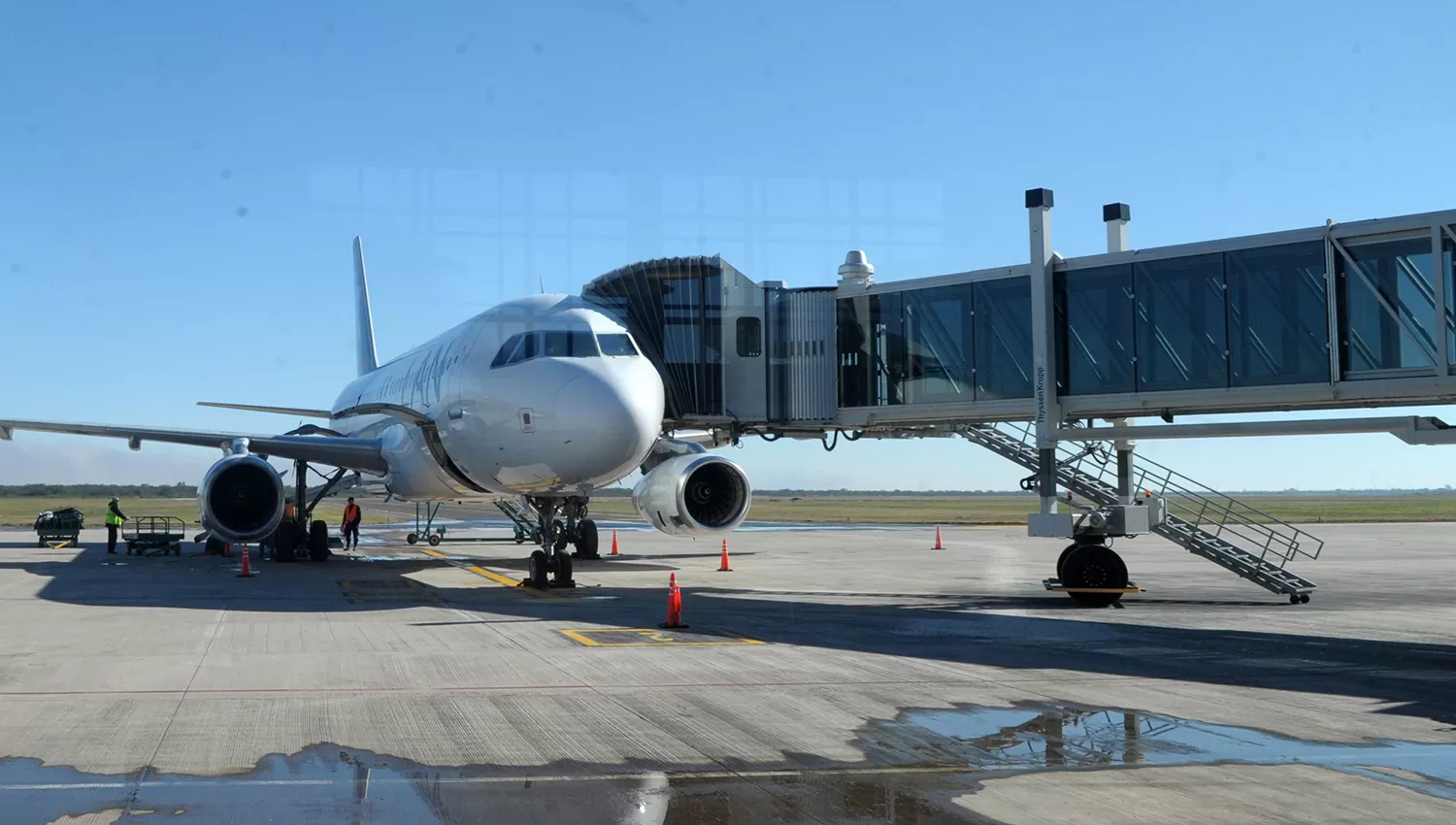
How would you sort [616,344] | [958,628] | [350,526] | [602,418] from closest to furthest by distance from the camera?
[958,628] < [602,418] < [616,344] < [350,526]

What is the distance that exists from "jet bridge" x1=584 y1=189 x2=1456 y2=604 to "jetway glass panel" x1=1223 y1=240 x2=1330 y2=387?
2 centimetres

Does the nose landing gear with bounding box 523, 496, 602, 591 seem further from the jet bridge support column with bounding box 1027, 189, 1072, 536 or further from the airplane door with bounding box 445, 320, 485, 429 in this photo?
the jet bridge support column with bounding box 1027, 189, 1072, 536

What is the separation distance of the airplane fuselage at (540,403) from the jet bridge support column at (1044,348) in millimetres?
5493

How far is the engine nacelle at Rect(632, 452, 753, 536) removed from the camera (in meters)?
21.6

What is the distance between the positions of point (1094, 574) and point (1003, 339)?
364 cm

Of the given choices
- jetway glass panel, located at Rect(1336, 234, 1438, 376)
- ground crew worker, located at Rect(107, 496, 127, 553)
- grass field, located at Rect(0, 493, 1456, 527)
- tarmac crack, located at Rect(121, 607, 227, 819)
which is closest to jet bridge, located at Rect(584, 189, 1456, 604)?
jetway glass panel, located at Rect(1336, 234, 1438, 376)

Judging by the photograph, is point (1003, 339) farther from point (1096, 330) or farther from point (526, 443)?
point (526, 443)

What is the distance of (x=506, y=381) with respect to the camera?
60.3 ft

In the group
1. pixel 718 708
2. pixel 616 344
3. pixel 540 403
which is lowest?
pixel 718 708

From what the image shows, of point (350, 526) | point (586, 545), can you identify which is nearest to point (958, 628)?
point (586, 545)

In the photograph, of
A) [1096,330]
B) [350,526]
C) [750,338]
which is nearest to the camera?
[1096,330]

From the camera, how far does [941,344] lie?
19328mm

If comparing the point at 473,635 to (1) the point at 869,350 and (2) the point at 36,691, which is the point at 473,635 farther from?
(1) the point at 869,350

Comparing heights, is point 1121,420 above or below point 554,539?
above
